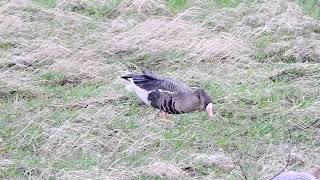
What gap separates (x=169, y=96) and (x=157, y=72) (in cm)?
159

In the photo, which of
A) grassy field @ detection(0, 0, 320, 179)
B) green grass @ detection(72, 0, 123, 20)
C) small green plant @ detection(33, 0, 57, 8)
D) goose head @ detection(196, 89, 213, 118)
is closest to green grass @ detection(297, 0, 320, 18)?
grassy field @ detection(0, 0, 320, 179)

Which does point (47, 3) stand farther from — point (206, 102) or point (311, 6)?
point (206, 102)

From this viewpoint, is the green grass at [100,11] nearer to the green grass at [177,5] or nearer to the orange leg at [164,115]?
the green grass at [177,5]

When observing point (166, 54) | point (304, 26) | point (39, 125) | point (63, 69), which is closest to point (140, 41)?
point (166, 54)

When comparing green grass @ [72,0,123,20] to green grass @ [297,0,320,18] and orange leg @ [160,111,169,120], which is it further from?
orange leg @ [160,111,169,120]

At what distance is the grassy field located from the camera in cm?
632

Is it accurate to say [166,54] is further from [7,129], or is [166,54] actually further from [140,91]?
[7,129]

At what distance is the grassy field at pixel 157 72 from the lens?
632 cm

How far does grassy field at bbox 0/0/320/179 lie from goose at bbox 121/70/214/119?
4.9 inches

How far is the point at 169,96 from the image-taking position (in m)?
7.19

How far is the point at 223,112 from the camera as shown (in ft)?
24.3

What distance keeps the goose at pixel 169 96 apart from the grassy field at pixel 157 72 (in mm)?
125

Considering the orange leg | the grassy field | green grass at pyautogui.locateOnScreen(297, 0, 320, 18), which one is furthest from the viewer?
green grass at pyautogui.locateOnScreen(297, 0, 320, 18)

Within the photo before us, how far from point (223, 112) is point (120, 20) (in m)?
3.07
